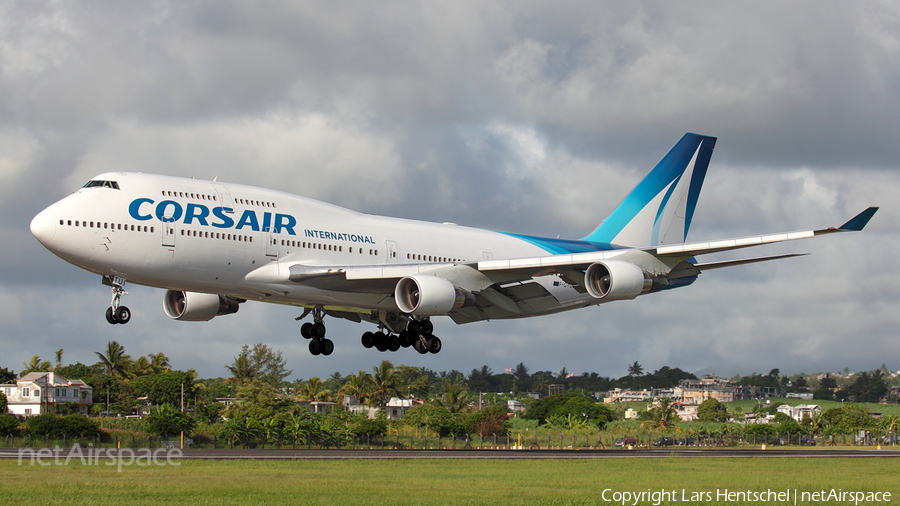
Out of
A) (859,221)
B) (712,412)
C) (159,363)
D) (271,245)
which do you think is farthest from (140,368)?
(859,221)

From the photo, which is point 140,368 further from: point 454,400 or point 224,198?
point 224,198

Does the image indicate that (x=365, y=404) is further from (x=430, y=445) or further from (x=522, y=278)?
(x=522, y=278)

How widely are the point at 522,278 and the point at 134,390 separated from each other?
326 feet

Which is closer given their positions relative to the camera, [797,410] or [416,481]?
[416,481]

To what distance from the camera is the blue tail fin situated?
53.5 m

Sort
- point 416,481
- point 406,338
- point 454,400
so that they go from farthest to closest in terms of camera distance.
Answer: point 454,400
point 406,338
point 416,481

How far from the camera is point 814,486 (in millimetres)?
38281

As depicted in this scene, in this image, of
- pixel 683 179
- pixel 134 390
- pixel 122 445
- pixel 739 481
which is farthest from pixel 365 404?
pixel 739 481

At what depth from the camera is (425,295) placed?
3838cm

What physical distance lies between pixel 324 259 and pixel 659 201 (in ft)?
76.4

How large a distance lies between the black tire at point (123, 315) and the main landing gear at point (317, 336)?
12.1m

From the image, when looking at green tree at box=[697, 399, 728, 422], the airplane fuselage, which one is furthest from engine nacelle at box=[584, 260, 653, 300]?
green tree at box=[697, 399, 728, 422]

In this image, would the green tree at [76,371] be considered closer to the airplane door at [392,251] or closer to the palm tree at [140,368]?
the palm tree at [140,368]

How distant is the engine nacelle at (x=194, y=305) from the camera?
4288 centimetres
